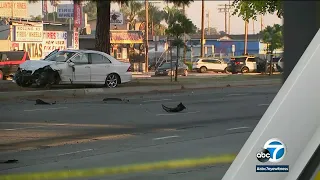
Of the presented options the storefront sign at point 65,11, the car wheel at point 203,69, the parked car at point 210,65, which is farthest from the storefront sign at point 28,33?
the car wheel at point 203,69

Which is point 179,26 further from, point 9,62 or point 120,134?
point 120,134

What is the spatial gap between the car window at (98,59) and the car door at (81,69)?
0.26m

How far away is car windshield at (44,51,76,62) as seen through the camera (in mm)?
19828

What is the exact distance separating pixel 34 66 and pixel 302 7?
711 inches

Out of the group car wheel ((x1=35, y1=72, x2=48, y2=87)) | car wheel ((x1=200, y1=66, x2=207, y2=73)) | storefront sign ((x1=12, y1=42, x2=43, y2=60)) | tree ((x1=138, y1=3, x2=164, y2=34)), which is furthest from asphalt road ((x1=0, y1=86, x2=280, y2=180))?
tree ((x1=138, y1=3, x2=164, y2=34))

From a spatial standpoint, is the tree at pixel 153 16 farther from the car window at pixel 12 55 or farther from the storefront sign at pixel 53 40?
the car window at pixel 12 55

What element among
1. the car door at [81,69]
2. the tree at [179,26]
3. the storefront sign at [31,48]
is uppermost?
the tree at [179,26]

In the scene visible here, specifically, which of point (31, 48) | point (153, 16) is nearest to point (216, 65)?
point (31, 48)

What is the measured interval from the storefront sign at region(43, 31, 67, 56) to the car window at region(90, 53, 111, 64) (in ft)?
99.4

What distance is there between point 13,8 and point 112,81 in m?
39.8

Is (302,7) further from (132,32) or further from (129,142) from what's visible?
(132,32)

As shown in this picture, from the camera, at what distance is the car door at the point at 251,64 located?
47966 millimetres

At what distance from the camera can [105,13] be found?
73.3 ft

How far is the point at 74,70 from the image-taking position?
19.8 metres
